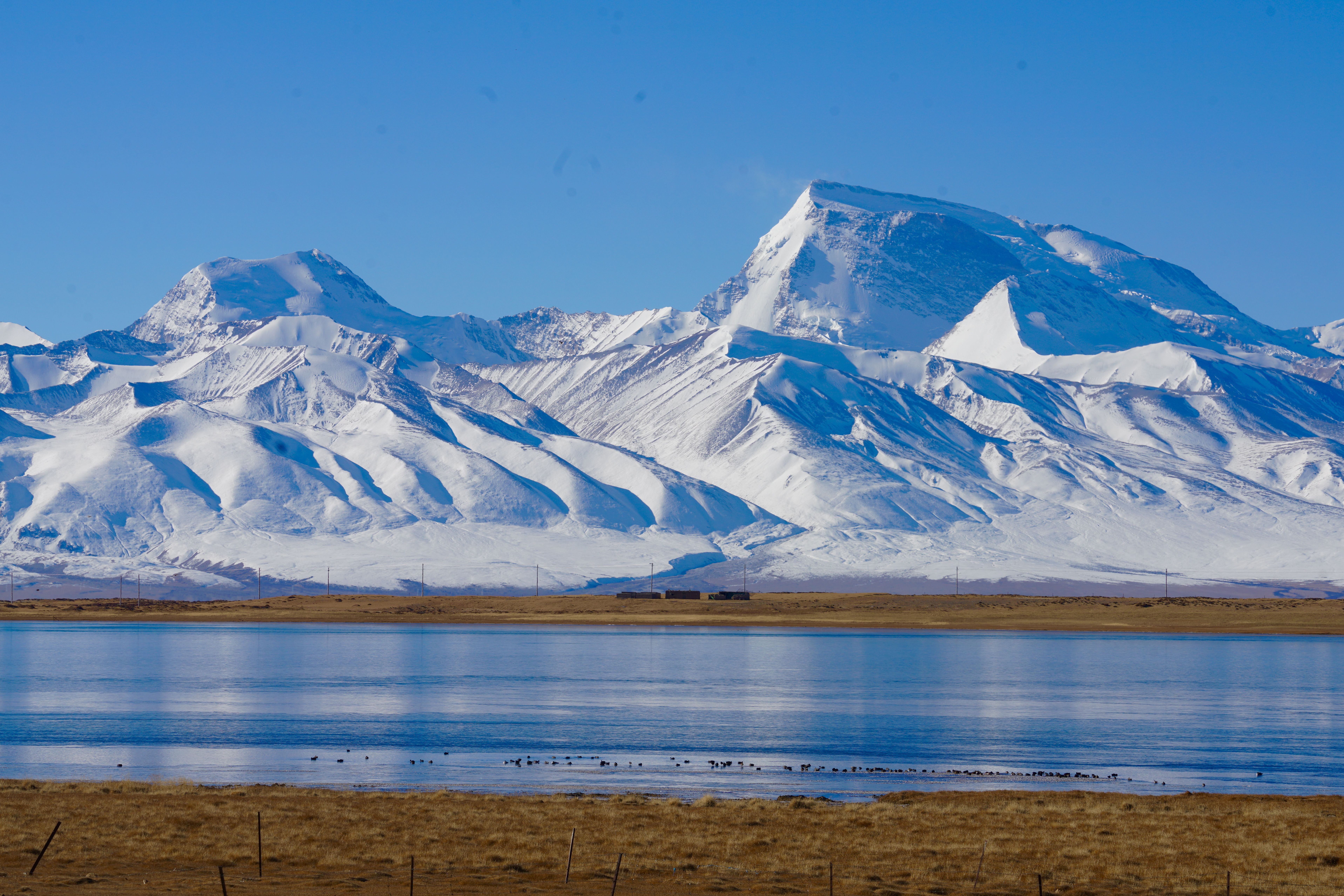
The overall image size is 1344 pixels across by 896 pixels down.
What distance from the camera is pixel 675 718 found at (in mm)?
83625

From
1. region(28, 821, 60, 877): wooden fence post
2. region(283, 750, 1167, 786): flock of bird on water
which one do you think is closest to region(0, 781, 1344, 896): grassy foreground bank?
region(28, 821, 60, 877): wooden fence post

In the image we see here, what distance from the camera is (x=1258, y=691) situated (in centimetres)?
10756

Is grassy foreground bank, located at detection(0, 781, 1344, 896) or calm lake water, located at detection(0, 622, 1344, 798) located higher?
grassy foreground bank, located at detection(0, 781, 1344, 896)

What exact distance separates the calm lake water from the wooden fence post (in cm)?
1931

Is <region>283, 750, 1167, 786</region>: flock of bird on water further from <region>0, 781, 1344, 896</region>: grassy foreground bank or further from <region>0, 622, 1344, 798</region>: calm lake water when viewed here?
<region>0, 781, 1344, 896</region>: grassy foreground bank

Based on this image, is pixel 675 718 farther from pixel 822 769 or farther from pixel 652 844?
pixel 652 844

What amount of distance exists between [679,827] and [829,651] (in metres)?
116

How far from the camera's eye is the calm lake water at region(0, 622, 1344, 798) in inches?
2370

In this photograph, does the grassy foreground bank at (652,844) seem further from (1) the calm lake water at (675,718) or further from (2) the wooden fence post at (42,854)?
(1) the calm lake water at (675,718)

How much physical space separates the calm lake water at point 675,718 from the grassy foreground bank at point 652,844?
710cm

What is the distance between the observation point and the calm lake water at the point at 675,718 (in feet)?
197

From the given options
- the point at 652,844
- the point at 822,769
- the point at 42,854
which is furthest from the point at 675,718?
the point at 42,854

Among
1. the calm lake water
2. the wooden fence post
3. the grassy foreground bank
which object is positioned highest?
the wooden fence post

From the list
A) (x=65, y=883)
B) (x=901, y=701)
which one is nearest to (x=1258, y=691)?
(x=901, y=701)
